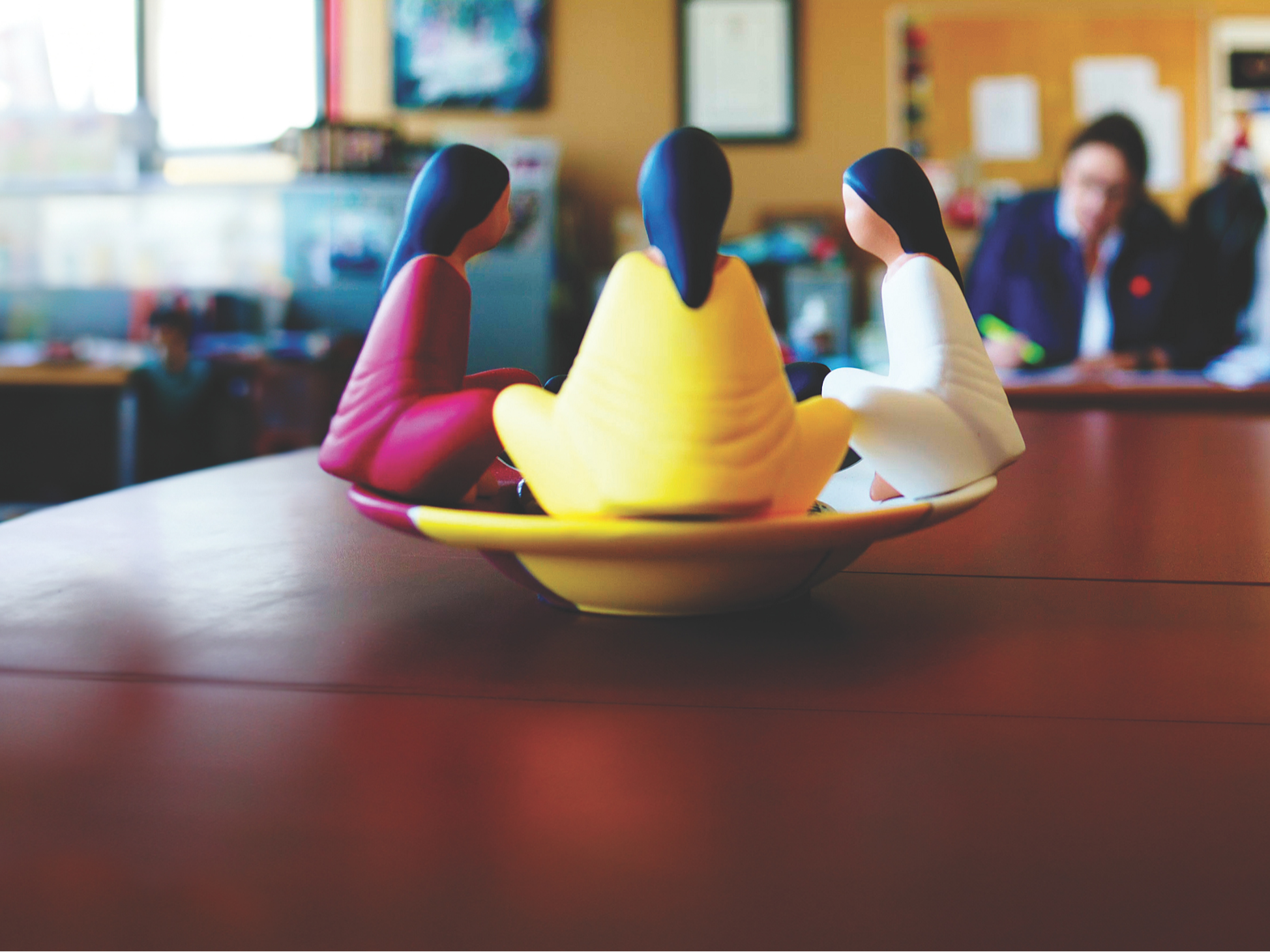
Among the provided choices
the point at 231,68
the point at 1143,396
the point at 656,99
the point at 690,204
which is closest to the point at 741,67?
the point at 656,99

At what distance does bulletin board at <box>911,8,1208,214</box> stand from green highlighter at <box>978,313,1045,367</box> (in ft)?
4.79

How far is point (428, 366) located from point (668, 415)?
0.40 feet

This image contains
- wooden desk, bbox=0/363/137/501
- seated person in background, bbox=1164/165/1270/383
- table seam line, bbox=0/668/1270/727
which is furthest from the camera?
wooden desk, bbox=0/363/137/501

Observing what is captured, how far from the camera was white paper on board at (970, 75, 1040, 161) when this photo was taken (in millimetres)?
3777

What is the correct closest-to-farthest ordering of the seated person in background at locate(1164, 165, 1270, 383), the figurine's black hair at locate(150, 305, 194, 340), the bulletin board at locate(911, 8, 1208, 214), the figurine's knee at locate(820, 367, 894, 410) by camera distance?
the figurine's knee at locate(820, 367, 894, 410), the seated person in background at locate(1164, 165, 1270, 383), the figurine's black hair at locate(150, 305, 194, 340), the bulletin board at locate(911, 8, 1208, 214)

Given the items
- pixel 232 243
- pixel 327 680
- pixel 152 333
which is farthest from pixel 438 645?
pixel 232 243

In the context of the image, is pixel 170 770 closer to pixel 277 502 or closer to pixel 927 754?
pixel 927 754

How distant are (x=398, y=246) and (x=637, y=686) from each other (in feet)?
0.77

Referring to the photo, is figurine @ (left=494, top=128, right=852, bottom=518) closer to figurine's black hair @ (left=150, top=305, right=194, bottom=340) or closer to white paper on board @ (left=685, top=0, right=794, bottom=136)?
figurine's black hair @ (left=150, top=305, right=194, bottom=340)

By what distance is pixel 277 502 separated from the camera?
0.81m

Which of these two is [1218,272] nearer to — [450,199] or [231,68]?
[450,199]

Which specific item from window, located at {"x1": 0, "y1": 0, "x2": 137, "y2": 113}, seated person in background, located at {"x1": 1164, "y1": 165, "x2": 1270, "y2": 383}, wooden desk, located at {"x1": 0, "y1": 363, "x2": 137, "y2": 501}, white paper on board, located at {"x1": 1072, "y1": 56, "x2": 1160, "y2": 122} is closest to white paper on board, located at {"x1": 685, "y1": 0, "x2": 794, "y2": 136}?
white paper on board, located at {"x1": 1072, "y1": 56, "x2": 1160, "y2": 122}

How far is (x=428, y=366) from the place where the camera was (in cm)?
46

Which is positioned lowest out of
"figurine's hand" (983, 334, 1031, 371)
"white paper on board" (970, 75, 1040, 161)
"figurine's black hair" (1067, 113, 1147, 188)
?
"figurine's hand" (983, 334, 1031, 371)
